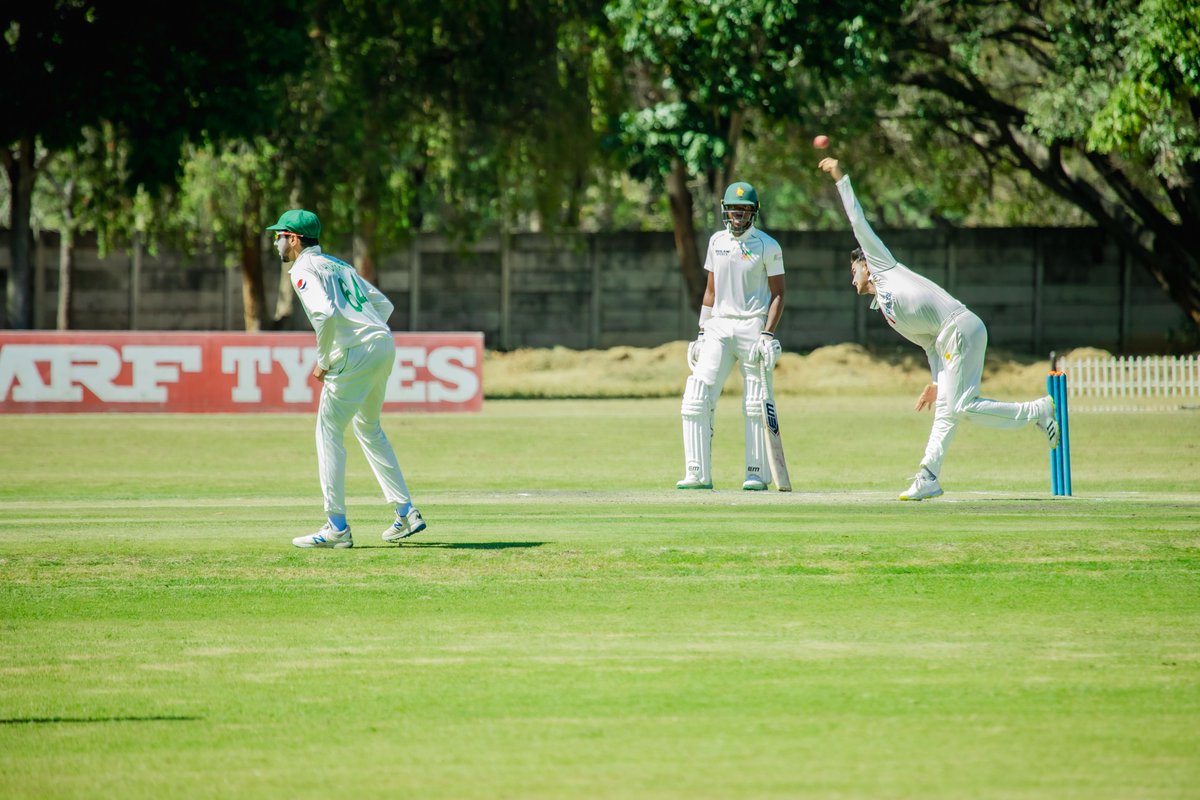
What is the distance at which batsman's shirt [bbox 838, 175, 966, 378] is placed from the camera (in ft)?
34.6

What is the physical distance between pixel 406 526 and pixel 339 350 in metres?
1.12

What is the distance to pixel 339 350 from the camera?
8711 mm

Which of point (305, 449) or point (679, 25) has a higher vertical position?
point (679, 25)

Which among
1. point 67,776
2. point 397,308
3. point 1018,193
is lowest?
point 67,776

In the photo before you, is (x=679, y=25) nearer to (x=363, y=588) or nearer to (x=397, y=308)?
(x=397, y=308)

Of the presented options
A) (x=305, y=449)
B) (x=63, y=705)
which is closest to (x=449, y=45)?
(x=305, y=449)

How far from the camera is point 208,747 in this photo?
16.0 feet

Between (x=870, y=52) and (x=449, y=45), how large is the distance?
812cm

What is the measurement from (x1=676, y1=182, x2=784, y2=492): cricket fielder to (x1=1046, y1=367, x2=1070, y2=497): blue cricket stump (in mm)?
1989

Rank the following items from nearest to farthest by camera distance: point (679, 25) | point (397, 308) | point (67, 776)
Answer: point (67, 776), point (679, 25), point (397, 308)

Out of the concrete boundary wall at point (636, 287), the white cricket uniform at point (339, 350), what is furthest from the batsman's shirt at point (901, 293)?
the concrete boundary wall at point (636, 287)

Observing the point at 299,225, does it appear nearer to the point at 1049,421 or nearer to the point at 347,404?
the point at 347,404

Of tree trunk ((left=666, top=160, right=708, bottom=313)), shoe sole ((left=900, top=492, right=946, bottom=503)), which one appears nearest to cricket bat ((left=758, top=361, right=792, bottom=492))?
shoe sole ((left=900, top=492, right=946, bottom=503))

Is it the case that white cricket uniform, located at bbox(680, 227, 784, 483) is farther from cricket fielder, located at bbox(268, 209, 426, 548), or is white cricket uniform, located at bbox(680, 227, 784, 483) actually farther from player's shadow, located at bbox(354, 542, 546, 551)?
cricket fielder, located at bbox(268, 209, 426, 548)
